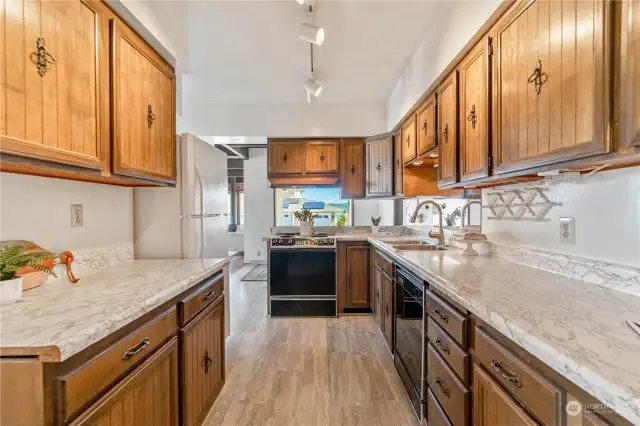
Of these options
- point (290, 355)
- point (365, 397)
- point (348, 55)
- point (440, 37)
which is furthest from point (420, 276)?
point (348, 55)

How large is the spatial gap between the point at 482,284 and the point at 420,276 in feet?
1.51

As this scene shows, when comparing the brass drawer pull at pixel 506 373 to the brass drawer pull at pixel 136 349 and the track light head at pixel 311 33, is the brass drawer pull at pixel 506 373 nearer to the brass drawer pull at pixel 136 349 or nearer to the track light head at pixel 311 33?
the brass drawer pull at pixel 136 349

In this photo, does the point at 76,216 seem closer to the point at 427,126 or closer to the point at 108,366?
the point at 108,366

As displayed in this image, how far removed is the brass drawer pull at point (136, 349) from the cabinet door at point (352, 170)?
324 cm

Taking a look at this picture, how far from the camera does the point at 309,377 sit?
2336 millimetres

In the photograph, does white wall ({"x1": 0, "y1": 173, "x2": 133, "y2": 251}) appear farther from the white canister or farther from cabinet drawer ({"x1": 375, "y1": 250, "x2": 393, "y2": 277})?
cabinet drawer ({"x1": 375, "y1": 250, "x2": 393, "y2": 277})

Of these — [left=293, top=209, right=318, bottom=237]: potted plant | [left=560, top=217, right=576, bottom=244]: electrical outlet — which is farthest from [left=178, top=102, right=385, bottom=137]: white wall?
[left=560, top=217, right=576, bottom=244]: electrical outlet

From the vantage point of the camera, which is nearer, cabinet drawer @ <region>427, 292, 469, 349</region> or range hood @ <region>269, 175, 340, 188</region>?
cabinet drawer @ <region>427, 292, 469, 349</region>

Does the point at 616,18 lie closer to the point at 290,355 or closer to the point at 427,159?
the point at 427,159

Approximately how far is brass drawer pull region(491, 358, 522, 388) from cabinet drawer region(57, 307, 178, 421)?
1.27 m

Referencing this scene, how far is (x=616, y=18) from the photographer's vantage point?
90 centimetres

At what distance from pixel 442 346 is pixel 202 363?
4.39 feet

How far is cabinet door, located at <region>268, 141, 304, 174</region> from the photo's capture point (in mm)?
4180
